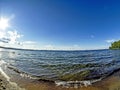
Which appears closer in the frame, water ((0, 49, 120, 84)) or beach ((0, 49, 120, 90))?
beach ((0, 49, 120, 90))

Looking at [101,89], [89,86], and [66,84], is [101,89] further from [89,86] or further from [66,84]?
[66,84]

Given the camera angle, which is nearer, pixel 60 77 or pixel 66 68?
pixel 60 77

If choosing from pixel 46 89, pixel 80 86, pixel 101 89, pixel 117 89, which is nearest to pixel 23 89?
pixel 46 89

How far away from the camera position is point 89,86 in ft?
37.4

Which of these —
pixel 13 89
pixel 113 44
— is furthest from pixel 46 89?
pixel 113 44

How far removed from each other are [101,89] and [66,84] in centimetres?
271

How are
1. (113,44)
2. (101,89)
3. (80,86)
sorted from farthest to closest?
(113,44)
(80,86)
(101,89)

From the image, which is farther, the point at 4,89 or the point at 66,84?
the point at 66,84

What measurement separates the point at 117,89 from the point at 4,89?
7.14m

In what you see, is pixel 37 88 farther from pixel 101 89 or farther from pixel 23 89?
pixel 101 89

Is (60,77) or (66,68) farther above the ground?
(66,68)

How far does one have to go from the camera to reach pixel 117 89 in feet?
32.5

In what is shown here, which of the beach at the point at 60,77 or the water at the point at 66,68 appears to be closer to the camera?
the beach at the point at 60,77

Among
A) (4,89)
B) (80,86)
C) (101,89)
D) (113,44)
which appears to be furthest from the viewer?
(113,44)
